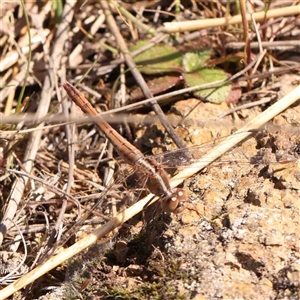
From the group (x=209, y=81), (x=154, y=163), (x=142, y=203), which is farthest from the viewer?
(x=209, y=81)

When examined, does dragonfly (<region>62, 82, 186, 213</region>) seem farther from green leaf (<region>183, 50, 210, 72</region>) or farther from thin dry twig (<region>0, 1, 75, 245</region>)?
green leaf (<region>183, 50, 210, 72</region>)

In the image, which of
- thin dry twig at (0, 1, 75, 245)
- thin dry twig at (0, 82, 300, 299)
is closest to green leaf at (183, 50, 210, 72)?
thin dry twig at (0, 82, 300, 299)

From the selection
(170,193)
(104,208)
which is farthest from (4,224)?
(170,193)

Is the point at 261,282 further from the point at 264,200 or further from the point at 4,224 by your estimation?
the point at 4,224

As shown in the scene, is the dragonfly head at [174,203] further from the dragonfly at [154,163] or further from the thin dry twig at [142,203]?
the thin dry twig at [142,203]

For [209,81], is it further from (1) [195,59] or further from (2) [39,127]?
(2) [39,127]

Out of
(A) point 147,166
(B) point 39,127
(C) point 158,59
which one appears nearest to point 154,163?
(A) point 147,166
